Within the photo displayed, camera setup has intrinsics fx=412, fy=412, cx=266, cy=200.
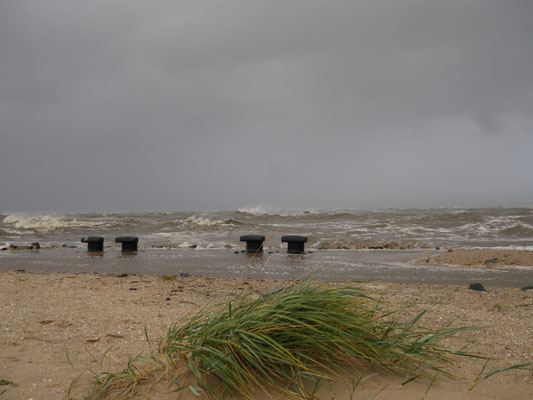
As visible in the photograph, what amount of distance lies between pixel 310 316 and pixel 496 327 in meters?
2.27

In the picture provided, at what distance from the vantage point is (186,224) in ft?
85.5

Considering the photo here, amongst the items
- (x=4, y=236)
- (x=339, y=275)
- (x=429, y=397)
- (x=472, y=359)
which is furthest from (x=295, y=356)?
(x=4, y=236)

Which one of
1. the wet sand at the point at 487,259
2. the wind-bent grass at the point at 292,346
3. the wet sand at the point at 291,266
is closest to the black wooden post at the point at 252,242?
the wet sand at the point at 291,266

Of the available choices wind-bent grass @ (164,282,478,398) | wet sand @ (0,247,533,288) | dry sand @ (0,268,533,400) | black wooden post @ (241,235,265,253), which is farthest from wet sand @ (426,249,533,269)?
wind-bent grass @ (164,282,478,398)

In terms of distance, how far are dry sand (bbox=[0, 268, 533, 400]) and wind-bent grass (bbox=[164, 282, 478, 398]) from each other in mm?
126

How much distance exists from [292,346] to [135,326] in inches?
80.9

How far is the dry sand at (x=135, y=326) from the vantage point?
246 cm

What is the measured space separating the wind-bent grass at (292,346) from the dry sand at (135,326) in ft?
0.41

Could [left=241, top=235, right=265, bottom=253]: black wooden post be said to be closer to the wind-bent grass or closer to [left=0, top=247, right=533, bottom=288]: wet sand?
[left=0, top=247, right=533, bottom=288]: wet sand

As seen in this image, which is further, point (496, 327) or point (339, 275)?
point (339, 275)

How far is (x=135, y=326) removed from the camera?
4.01 metres

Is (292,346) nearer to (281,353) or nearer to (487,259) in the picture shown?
(281,353)

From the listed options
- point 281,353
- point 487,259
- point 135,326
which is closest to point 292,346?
point 281,353

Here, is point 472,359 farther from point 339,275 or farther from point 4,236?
point 4,236
